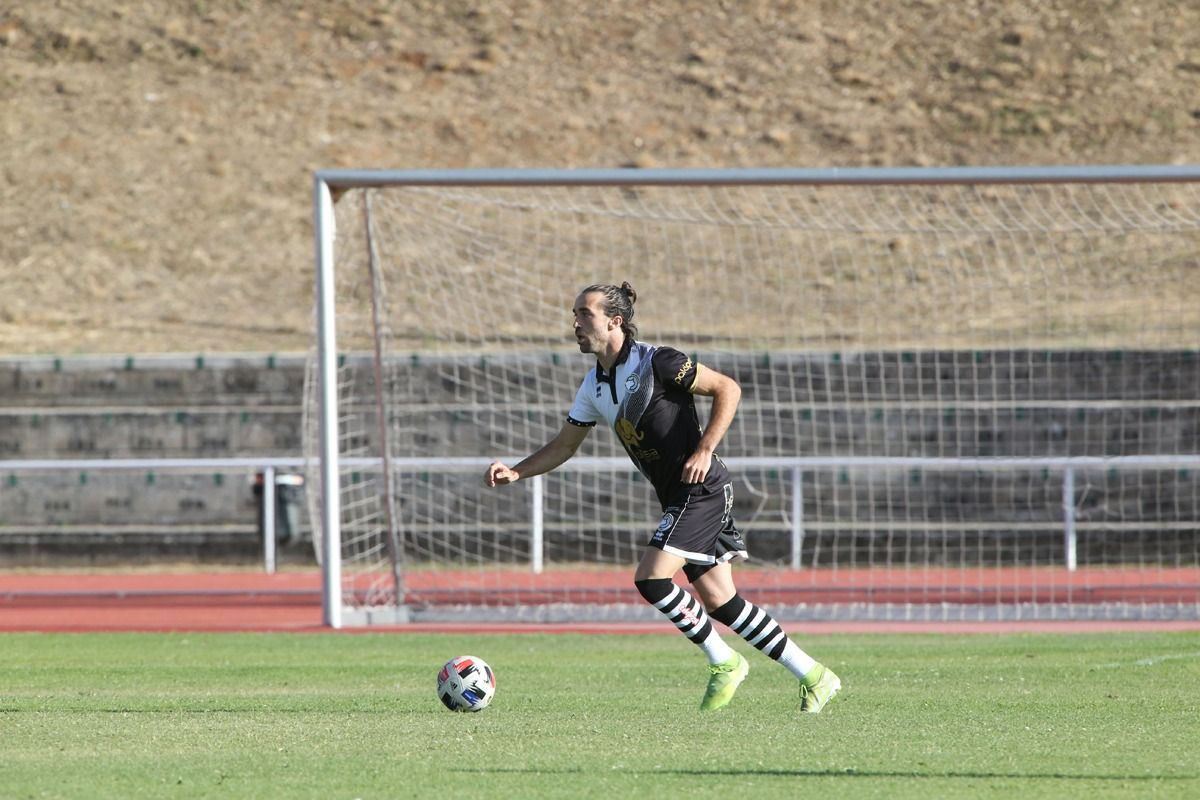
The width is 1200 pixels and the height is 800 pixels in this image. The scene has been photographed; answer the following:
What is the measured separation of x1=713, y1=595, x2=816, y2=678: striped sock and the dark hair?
128cm

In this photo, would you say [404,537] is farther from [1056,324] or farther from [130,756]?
[130,756]

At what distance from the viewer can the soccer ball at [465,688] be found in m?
7.64

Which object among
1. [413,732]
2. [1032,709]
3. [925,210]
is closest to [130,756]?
[413,732]

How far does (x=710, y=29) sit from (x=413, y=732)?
25726 mm

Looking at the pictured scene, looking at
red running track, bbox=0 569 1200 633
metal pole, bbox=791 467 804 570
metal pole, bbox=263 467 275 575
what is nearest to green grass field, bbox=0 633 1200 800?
red running track, bbox=0 569 1200 633

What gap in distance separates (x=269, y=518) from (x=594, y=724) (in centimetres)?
1008

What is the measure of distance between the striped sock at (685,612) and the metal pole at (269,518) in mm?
9464

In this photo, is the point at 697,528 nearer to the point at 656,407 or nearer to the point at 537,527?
the point at 656,407

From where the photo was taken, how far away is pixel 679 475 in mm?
7574

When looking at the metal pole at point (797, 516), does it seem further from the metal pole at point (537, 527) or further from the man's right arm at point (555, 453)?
the man's right arm at point (555, 453)

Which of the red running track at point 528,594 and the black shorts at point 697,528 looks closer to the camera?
the black shorts at point 697,528

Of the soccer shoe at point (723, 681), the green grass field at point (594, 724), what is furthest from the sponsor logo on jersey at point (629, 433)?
the green grass field at point (594, 724)

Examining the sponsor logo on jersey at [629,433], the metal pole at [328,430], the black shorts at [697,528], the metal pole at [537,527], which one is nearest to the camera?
the black shorts at [697,528]

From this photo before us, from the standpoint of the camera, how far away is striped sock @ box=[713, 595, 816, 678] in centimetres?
760
